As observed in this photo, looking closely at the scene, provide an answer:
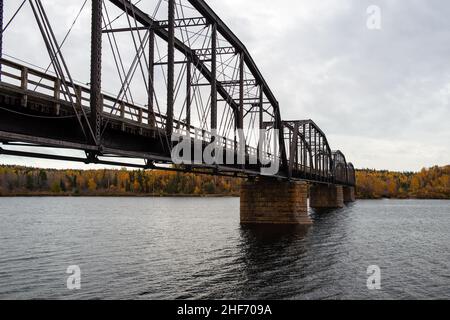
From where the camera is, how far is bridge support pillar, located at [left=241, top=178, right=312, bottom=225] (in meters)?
55.4

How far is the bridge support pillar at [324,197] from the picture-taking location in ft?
360

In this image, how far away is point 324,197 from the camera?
110688 mm

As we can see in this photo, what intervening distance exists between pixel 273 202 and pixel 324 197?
57.7m

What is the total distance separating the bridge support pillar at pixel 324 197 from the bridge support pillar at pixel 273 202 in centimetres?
5400

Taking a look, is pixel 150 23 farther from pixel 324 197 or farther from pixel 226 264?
pixel 324 197

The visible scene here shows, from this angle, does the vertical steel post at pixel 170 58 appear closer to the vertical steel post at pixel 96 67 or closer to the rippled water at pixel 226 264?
the vertical steel post at pixel 96 67

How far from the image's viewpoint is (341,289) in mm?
23344

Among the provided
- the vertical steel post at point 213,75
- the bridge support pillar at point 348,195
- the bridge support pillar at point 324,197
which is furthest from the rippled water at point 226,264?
the bridge support pillar at point 348,195

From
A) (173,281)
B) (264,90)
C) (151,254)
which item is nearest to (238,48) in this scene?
(264,90)

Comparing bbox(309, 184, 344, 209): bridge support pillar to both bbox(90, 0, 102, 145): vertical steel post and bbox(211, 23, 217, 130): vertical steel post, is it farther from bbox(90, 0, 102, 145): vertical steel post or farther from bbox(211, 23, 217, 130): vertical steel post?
bbox(90, 0, 102, 145): vertical steel post

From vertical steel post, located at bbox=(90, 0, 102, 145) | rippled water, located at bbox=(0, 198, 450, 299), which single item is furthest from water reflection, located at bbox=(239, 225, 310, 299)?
vertical steel post, located at bbox=(90, 0, 102, 145)

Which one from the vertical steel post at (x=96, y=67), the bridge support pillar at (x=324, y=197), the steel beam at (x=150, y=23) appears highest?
the steel beam at (x=150, y=23)
